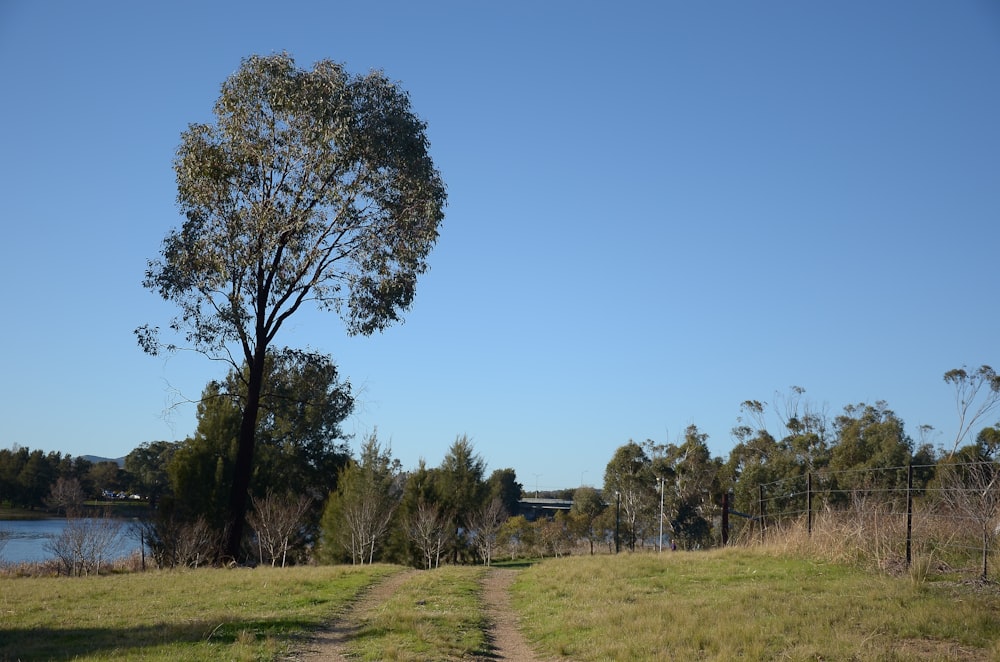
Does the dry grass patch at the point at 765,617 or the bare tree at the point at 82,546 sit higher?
the dry grass patch at the point at 765,617

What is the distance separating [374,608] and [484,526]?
22.3 metres

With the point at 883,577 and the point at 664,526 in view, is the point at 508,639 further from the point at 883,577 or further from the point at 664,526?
the point at 664,526

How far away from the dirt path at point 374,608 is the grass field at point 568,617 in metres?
0.21

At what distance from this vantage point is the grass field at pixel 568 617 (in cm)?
866

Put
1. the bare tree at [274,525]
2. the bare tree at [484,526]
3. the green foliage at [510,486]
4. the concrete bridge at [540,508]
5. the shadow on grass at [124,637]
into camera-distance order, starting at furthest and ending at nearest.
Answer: the concrete bridge at [540,508] → the green foliage at [510,486] → the bare tree at [484,526] → the bare tree at [274,525] → the shadow on grass at [124,637]

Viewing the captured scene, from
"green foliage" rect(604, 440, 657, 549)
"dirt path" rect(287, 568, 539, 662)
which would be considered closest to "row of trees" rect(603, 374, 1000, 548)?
"green foliage" rect(604, 440, 657, 549)

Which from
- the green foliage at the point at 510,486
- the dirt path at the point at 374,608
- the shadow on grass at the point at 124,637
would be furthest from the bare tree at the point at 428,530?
the green foliage at the point at 510,486

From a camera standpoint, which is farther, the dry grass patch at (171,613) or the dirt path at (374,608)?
the dirt path at (374,608)

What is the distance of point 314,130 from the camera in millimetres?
Answer: 21672

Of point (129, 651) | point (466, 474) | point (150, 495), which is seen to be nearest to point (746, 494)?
point (466, 474)

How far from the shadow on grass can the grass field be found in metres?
0.03

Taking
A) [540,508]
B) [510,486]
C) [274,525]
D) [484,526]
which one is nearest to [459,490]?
[484,526]

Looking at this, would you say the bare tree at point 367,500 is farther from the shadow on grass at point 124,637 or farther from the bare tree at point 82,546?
the shadow on grass at point 124,637

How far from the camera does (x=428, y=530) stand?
30.6 metres
